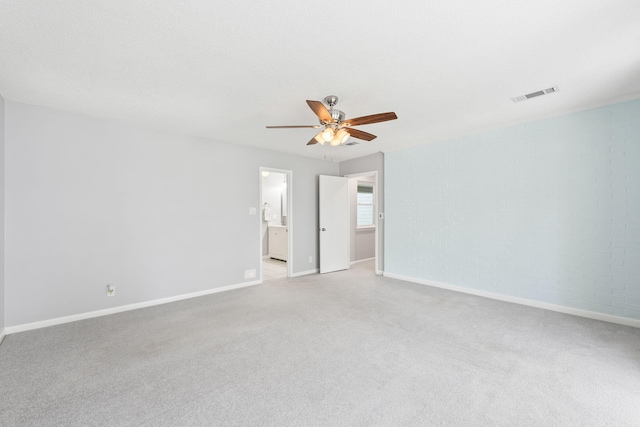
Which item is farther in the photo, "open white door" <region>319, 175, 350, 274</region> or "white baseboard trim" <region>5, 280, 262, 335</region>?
"open white door" <region>319, 175, 350, 274</region>

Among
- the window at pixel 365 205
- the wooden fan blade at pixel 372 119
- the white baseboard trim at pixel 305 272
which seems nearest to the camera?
the wooden fan blade at pixel 372 119

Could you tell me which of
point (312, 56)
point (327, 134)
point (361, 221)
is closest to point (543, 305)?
point (327, 134)

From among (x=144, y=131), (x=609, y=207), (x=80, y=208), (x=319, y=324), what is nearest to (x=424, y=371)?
(x=319, y=324)

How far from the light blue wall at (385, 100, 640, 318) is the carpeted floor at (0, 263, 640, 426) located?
49 cm

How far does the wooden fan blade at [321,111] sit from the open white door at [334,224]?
301 centimetres

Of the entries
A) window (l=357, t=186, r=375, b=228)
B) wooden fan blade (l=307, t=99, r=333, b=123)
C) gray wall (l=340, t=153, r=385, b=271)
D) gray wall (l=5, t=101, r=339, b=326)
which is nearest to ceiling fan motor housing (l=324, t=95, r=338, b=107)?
wooden fan blade (l=307, t=99, r=333, b=123)

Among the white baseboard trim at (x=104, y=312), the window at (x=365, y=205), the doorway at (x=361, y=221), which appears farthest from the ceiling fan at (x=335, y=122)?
the window at (x=365, y=205)

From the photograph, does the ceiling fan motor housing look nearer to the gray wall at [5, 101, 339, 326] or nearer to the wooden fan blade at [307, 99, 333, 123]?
the wooden fan blade at [307, 99, 333, 123]

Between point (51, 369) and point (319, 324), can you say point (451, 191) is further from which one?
point (51, 369)

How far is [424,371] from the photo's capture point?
218 cm

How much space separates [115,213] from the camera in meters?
3.52

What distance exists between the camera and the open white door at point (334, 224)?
5.71m

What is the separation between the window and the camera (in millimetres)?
7195

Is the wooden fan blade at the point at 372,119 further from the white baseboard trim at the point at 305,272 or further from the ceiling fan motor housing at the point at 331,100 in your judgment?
the white baseboard trim at the point at 305,272
